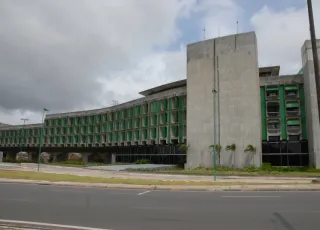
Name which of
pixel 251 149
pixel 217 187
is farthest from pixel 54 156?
pixel 217 187

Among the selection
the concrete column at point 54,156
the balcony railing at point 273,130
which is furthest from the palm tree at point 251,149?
the concrete column at point 54,156

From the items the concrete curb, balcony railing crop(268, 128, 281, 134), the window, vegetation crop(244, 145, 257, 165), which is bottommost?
the concrete curb

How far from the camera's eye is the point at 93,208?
11.2m

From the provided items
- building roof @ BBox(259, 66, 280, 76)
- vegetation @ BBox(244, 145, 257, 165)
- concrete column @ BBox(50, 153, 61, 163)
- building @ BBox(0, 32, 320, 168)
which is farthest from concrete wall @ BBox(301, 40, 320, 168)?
concrete column @ BBox(50, 153, 61, 163)

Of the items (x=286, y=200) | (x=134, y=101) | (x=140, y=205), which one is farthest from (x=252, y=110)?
(x=140, y=205)

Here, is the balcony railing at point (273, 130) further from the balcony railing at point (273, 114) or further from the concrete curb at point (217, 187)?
the concrete curb at point (217, 187)

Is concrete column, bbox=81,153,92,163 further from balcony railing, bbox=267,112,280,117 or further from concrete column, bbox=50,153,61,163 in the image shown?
balcony railing, bbox=267,112,280,117

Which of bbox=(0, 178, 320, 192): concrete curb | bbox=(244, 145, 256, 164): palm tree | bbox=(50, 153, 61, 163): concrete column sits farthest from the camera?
bbox=(50, 153, 61, 163): concrete column

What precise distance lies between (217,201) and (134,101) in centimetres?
5206

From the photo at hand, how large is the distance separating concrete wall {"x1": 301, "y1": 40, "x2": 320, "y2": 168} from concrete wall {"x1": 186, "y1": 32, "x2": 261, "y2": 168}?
661cm

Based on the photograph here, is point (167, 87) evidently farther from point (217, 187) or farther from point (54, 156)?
point (217, 187)

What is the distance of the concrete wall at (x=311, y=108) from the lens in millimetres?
40438

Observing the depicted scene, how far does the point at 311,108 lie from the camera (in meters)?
41.2

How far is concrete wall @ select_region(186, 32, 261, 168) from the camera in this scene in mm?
44562
